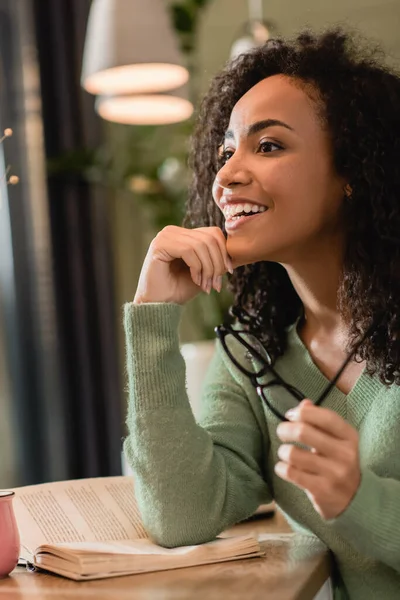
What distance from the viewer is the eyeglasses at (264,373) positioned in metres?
1.24

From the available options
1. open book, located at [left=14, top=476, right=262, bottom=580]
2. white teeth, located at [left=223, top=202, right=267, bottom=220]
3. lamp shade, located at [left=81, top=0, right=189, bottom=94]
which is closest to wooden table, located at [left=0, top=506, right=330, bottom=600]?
open book, located at [left=14, top=476, right=262, bottom=580]

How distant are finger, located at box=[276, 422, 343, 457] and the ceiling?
248cm

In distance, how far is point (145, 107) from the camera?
2.53m

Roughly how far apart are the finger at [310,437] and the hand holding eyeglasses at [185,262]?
39cm

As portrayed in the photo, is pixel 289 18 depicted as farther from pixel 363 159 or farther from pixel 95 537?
pixel 95 537

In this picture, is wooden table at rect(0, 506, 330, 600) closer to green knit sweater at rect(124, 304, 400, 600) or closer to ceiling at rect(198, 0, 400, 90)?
green knit sweater at rect(124, 304, 400, 600)

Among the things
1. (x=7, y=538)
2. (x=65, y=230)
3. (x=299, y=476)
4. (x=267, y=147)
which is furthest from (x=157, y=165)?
(x=299, y=476)

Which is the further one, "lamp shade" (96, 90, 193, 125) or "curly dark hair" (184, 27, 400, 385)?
"lamp shade" (96, 90, 193, 125)

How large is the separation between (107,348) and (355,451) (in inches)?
89.3

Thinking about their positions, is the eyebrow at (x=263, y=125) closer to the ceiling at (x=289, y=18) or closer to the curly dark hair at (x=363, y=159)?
the curly dark hair at (x=363, y=159)

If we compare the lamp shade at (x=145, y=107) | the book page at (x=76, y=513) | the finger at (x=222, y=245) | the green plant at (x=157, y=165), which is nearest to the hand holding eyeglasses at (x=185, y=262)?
the finger at (x=222, y=245)

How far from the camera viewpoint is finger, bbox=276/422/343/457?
0.89 m

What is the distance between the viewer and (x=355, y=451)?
3.01 feet

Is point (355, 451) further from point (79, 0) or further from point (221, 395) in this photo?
point (79, 0)
